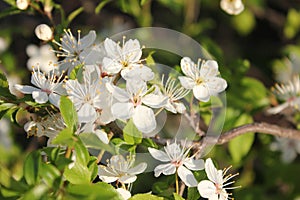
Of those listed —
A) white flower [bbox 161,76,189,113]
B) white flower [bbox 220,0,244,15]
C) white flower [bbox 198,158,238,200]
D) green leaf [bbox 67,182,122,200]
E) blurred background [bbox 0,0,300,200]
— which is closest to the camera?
green leaf [bbox 67,182,122,200]

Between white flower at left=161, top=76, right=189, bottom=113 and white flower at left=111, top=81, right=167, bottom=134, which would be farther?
white flower at left=161, top=76, right=189, bottom=113

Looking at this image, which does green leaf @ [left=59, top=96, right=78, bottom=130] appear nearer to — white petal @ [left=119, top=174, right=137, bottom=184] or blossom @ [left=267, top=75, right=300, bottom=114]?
white petal @ [left=119, top=174, right=137, bottom=184]

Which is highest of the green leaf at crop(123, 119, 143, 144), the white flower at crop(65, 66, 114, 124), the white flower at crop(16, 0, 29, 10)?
the white flower at crop(16, 0, 29, 10)

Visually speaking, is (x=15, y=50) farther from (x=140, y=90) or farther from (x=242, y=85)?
(x=140, y=90)

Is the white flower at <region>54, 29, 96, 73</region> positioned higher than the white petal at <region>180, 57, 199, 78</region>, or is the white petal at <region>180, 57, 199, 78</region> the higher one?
the white petal at <region>180, 57, 199, 78</region>

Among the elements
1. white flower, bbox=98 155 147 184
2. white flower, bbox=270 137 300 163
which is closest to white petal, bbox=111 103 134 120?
white flower, bbox=98 155 147 184

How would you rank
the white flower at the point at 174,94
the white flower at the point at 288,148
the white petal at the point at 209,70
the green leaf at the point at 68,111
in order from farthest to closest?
the white flower at the point at 288,148
the white petal at the point at 209,70
the white flower at the point at 174,94
the green leaf at the point at 68,111

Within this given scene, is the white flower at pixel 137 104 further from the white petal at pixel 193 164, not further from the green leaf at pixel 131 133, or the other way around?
the white petal at pixel 193 164

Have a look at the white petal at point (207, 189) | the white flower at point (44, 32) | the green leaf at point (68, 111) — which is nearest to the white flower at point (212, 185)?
the white petal at point (207, 189)
